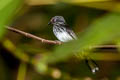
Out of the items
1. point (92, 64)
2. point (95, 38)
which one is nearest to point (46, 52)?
point (92, 64)

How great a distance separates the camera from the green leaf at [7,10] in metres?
0.61

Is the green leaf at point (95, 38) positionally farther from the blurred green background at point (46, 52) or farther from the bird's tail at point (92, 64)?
the blurred green background at point (46, 52)

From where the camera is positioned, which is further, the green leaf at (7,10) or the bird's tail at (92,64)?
the bird's tail at (92,64)

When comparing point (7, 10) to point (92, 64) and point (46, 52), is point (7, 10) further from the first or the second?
point (46, 52)

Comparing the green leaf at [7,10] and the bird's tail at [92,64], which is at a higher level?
the green leaf at [7,10]

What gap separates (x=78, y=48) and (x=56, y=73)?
239cm

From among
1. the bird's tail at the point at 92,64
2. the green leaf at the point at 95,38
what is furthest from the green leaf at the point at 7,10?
the bird's tail at the point at 92,64

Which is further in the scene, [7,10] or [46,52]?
[46,52]

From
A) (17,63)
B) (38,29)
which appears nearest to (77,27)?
(38,29)

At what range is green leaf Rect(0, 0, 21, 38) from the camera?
607mm

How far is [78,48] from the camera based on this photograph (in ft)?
2.11

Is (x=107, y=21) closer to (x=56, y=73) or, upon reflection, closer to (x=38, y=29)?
(x=56, y=73)

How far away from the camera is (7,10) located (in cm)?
63

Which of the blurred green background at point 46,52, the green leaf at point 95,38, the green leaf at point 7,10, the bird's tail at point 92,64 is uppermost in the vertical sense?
the green leaf at point 7,10
